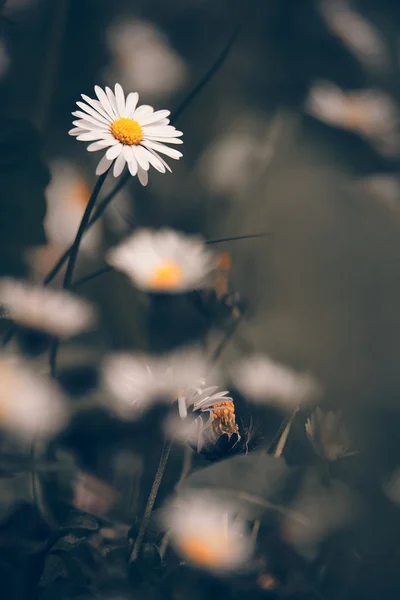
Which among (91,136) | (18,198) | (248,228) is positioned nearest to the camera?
(91,136)

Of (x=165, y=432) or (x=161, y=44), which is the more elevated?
(x=161, y=44)

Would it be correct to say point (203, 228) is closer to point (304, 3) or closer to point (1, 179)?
point (1, 179)

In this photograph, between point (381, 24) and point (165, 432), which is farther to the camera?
point (381, 24)

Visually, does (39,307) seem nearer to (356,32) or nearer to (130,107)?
(130,107)

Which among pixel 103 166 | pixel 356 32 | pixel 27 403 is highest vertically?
pixel 356 32

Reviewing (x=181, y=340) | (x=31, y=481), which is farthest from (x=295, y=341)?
(x=31, y=481)

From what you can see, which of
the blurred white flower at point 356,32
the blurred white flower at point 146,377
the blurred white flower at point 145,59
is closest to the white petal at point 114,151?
the blurred white flower at point 146,377

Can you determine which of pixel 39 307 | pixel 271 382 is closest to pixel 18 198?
pixel 39 307
